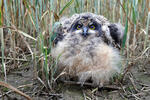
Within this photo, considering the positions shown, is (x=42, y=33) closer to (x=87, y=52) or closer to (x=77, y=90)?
(x=87, y=52)

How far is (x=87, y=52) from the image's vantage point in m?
2.17

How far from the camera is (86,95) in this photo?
197 centimetres

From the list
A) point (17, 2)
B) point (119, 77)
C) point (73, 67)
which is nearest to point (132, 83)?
point (119, 77)

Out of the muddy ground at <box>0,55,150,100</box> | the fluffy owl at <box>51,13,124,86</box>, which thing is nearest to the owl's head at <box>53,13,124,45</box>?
the fluffy owl at <box>51,13,124,86</box>

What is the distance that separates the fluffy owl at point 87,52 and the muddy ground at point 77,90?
13 centimetres

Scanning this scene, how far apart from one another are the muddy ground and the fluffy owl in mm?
125

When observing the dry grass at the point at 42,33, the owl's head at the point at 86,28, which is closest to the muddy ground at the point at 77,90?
the dry grass at the point at 42,33

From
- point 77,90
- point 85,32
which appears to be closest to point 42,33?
point 85,32

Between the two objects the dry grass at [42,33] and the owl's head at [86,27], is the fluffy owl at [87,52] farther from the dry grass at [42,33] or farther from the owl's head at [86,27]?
the dry grass at [42,33]

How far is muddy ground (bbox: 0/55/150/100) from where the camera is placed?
1.86 m

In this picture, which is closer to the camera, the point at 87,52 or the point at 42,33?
the point at 42,33

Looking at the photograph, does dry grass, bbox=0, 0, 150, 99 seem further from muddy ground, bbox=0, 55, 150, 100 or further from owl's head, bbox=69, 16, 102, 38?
owl's head, bbox=69, 16, 102, 38

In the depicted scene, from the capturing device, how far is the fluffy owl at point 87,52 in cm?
209

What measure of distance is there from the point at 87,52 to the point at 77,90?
447 millimetres
